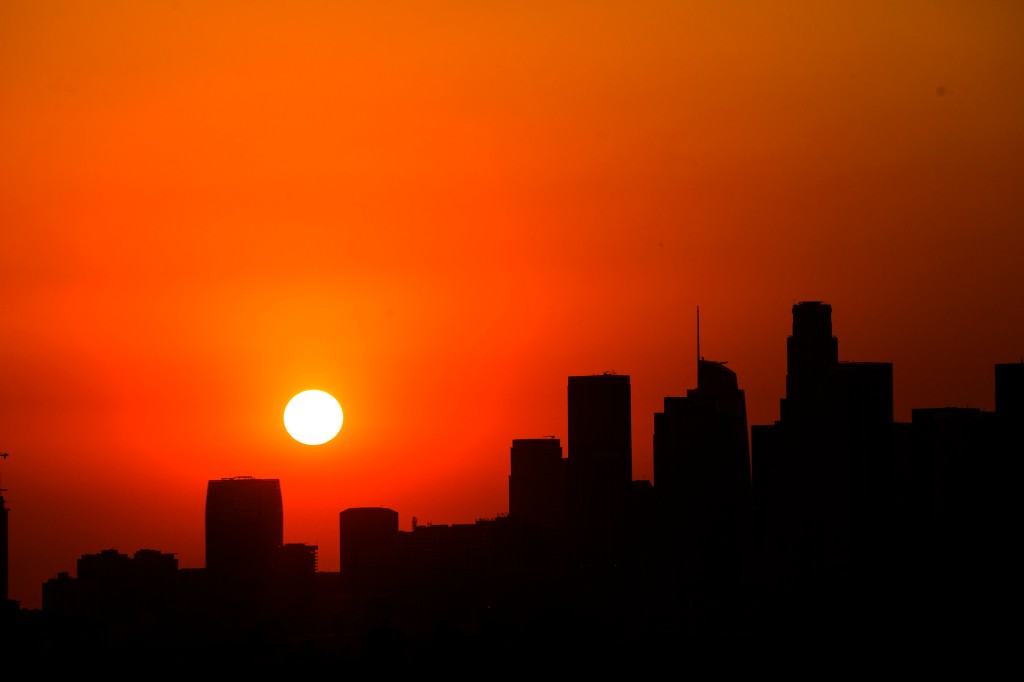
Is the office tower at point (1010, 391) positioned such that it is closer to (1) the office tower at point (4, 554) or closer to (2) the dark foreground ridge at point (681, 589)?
(2) the dark foreground ridge at point (681, 589)

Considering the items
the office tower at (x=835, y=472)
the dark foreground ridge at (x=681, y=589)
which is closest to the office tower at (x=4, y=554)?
the dark foreground ridge at (x=681, y=589)

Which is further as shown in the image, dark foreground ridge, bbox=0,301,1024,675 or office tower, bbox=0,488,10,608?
office tower, bbox=0,488,10,608

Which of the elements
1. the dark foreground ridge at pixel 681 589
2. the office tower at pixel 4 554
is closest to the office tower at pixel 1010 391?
the dark foreground ridge at pixel 681 589

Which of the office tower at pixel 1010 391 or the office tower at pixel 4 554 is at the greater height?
the office tower at pixel 1010 391

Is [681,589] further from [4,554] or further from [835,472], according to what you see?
[4,554]

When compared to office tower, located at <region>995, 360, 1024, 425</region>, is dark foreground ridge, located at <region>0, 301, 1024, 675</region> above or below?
below

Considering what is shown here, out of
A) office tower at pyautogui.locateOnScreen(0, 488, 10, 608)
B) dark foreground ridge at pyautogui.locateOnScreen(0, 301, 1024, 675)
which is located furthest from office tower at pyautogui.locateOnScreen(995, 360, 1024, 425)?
office tower at pyautogui.locateOnScreen(0, 488, 10, 608)

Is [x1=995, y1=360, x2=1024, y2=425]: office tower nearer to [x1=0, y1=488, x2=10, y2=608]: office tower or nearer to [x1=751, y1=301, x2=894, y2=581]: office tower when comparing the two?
[x1=751, y1=301, x2=894, y2=581]: office tower

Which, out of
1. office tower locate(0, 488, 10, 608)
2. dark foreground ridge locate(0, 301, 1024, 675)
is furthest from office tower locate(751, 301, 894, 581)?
office tower locate(0, 488, 10, 608)

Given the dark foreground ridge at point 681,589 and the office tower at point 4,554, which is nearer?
the dark foreground ridge at point 681,589
